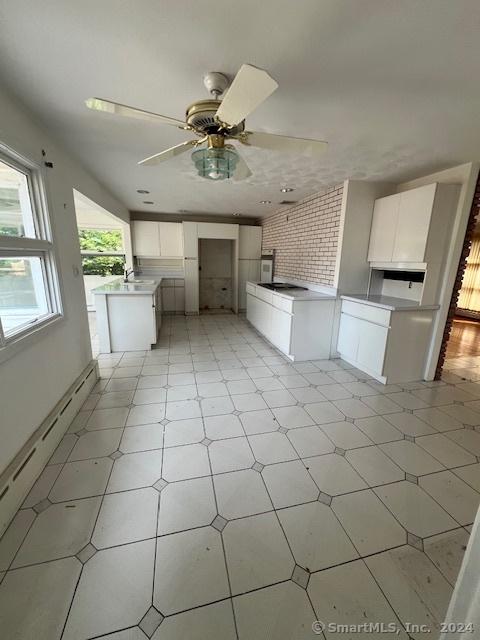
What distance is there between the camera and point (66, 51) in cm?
121

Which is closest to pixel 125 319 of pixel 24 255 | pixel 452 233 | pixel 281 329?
pixel 24 255

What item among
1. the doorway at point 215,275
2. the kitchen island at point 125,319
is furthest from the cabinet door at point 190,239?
the kitchen island at point 125,319

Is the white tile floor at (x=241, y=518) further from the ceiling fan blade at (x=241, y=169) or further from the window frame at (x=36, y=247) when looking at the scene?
the ceiling fan blade at (x=241, y=169)

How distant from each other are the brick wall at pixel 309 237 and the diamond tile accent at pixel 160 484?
2983 millimetres

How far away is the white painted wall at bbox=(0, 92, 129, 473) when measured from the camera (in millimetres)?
1502

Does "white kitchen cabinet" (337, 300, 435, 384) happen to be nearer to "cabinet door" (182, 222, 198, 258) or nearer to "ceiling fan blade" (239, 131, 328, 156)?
"ceiling fan blade" (239, 131, 328, 156)

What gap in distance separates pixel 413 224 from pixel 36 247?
134 inches

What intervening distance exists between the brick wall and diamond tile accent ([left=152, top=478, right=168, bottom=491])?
2983 mm

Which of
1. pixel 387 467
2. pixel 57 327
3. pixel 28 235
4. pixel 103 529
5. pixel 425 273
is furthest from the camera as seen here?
pixel 425 273

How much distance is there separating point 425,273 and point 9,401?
3624 mm

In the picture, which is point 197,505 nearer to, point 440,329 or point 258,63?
point 258,63

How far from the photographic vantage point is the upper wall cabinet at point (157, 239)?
5.60 m

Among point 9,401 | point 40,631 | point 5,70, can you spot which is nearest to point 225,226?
point 5,70

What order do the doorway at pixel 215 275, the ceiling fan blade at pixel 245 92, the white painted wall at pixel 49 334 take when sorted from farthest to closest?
the doorway at pixel 215 275 < the white painted wall at pixel 49 334 < the ceiling fan blade at pixel 245 92
